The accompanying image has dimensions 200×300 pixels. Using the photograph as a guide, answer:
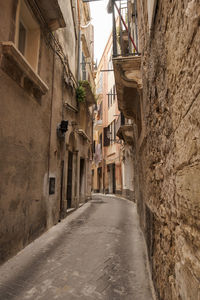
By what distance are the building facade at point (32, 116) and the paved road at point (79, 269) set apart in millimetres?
548

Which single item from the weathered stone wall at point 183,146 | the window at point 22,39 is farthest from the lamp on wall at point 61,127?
the weathered stone wall at point 183,146

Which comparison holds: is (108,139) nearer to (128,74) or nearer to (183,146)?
(128,74)

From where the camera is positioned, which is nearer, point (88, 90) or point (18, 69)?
point (18, 69)

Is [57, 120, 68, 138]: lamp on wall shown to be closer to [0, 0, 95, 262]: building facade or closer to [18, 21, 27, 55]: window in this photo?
[0, 0, 95, 262]: building facade

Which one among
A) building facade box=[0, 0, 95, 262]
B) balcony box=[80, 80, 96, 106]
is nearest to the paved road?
building facade box=[0, 0, 95, 262]

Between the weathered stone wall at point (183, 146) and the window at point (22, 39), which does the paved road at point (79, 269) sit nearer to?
the weathered stone wall at point (183, 146)

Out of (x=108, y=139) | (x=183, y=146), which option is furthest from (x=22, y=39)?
(x=108, y=139)

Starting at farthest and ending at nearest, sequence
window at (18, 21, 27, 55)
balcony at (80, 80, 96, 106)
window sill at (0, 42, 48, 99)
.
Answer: balcony at (80, 80, 96, 106)
window at (18, 21, 27, 55)
window sill at (0, 42, 48, 99)

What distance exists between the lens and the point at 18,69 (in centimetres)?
419

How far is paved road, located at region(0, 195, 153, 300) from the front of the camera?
2.66m

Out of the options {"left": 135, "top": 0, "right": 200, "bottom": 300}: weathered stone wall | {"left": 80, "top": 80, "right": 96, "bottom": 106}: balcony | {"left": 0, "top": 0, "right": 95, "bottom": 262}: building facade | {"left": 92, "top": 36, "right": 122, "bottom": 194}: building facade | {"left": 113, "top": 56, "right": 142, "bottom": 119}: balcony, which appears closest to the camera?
{"left": 135, "top": 0, "right": 200, "bottom": 300}: weathered stone wall

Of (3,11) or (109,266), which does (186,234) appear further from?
(3,11)

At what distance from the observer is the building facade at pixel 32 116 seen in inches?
150

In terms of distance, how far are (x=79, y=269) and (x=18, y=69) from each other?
415 centimetres
